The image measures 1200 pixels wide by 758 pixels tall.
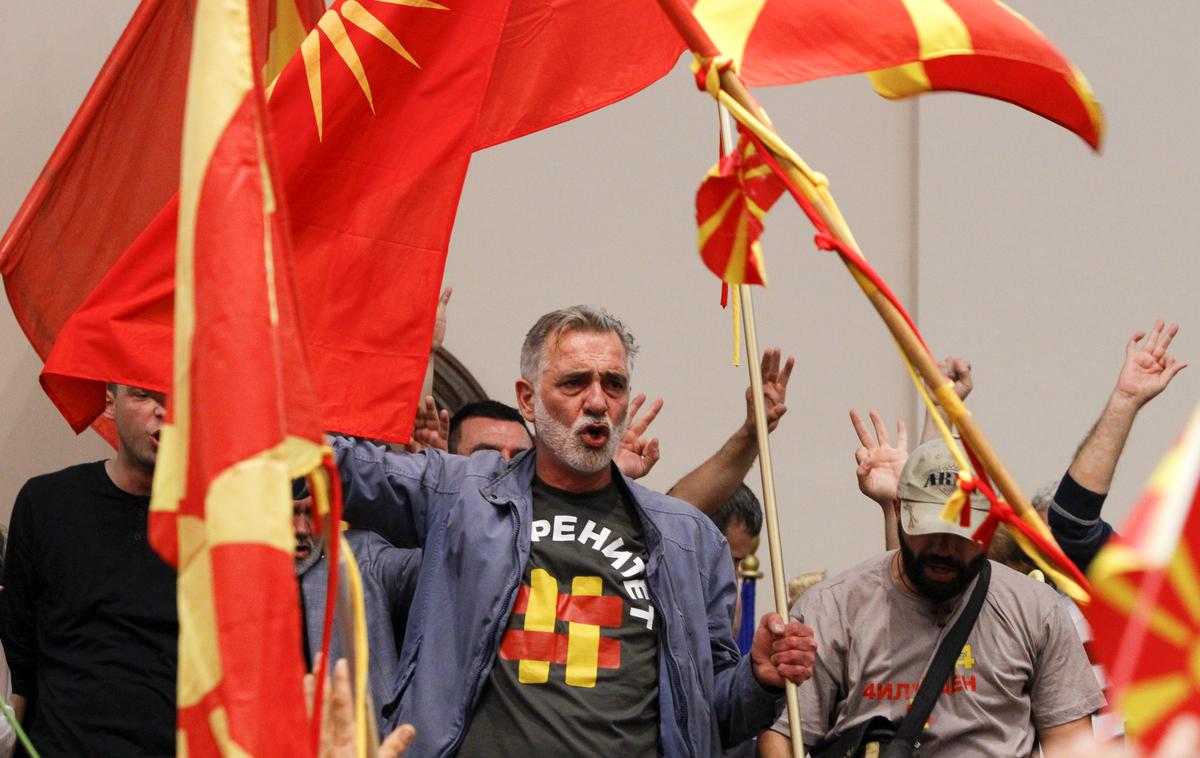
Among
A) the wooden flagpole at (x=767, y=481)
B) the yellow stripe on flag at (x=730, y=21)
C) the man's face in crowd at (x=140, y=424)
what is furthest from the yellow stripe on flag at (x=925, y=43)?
the man's face in crowd at (x=140, y=424)

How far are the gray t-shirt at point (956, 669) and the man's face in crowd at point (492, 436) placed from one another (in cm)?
92

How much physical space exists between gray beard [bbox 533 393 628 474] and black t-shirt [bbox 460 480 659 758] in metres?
0.09

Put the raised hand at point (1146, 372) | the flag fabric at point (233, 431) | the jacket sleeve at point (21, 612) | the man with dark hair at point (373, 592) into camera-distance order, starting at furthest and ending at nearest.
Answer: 1. the raised hand at point (1146, 372)
2. the jacket sleeve at point (21, 612)
3. the man with dark hair at point (373, 592)
4. the flag fabric at point (233, 431)

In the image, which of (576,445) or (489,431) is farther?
(489,431)

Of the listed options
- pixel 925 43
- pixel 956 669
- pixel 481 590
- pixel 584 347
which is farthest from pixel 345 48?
pixel 956 669

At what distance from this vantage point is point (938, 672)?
3.02 m

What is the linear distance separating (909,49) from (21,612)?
1.95 m

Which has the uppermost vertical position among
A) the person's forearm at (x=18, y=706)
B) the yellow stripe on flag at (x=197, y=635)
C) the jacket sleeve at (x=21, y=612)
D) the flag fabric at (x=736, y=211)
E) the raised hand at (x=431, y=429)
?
the flag fabric at (x=736, y=211)

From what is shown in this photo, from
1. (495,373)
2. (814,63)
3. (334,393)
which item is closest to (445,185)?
(334,393)

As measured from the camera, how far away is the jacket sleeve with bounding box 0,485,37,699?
3203 mm

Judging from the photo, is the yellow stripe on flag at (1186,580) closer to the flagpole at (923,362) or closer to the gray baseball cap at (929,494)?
the flagpole at (923,362)

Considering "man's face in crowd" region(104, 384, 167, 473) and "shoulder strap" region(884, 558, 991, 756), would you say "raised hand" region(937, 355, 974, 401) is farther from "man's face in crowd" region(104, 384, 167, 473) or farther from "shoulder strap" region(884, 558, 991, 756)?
"man's face in crowd" region(104, 384, 167, 473)

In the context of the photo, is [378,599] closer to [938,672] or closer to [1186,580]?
[938,672]

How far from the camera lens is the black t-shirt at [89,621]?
3.06 m
